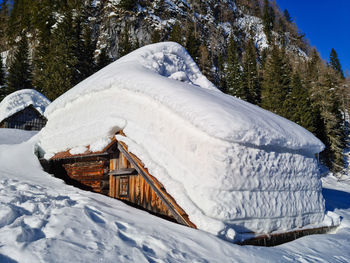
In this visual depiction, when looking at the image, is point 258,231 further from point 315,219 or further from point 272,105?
point 272,105

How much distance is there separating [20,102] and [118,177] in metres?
21.3

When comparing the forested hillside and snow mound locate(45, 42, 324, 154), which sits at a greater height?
the forested hillside

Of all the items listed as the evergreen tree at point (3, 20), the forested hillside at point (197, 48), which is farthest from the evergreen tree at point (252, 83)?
the evergreen tree at point (3, 20)

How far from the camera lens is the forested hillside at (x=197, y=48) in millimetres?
28859

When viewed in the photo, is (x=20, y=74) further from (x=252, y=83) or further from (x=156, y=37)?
(x=252, y=83)

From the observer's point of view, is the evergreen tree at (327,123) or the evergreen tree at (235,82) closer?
the evergreen tree at (327,123)

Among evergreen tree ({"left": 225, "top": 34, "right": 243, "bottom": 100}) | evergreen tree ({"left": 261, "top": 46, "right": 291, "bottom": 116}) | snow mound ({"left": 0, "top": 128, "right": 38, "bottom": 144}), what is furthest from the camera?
evergreen tree ({"left": 225, "top": 34, "right": 243, "bottom": 100})

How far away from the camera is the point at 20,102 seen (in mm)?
23359

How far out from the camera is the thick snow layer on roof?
2238 cm

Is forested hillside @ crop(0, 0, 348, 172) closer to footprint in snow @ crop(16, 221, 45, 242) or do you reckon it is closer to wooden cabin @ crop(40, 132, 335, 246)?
wooden cabin @ crop(40, 132, 335, 246)

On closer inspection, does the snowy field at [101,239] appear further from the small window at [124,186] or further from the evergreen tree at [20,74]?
the evergreen tree at [20,74]

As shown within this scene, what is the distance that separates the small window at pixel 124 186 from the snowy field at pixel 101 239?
1.54 meters

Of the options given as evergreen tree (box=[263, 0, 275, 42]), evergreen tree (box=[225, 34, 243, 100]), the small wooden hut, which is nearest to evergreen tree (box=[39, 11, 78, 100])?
the small wooden hut

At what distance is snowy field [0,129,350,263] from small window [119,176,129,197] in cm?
154
